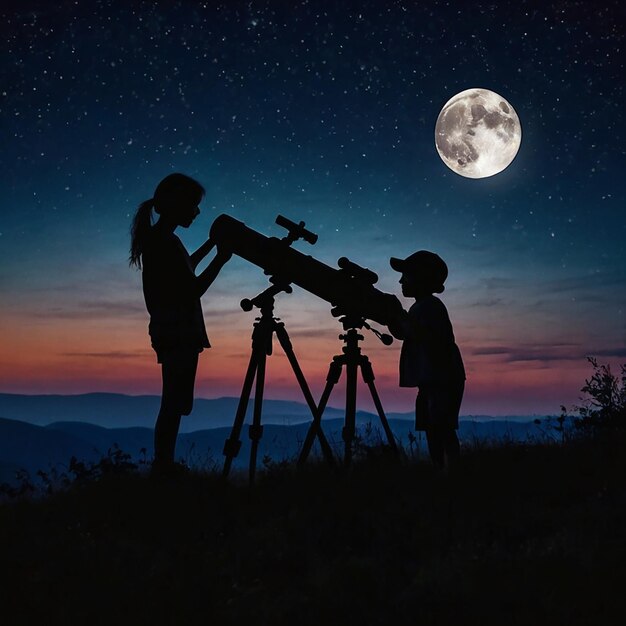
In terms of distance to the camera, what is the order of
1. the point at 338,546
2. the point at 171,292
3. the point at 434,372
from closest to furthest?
the point at 338,546
the point at 171,292
the point at 434,372

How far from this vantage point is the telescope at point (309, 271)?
6891 millimetres

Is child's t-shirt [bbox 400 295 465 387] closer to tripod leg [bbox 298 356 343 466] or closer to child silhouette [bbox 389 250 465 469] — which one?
child silhouette [bbox 389 250 465 469]

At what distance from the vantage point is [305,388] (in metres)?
7.58

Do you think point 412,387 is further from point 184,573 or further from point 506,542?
point 184,573

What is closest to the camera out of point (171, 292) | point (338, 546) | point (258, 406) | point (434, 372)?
point (338, 546)

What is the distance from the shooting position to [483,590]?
4.04 m

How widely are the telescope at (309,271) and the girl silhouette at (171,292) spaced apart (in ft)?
0.73

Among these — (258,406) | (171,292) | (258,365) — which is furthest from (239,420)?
(171,292)

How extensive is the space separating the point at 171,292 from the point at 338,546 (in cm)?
305

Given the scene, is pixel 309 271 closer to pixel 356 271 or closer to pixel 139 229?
pixel 356 271

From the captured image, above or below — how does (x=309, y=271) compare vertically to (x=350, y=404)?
above

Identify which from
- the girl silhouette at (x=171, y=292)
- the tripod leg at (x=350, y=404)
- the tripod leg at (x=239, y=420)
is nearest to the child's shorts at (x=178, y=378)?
the girl silhouette at (x=171, y=292)

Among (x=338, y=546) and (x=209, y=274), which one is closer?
(x=338, y=546)

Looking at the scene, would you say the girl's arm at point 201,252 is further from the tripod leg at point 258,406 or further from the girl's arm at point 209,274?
the tripod leg at point 258,406
